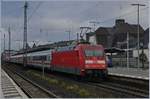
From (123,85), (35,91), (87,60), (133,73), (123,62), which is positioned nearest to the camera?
(35,91)

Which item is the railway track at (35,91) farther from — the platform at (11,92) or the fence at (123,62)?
the fence at (123,62)

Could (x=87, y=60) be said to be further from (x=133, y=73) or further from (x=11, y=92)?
(x=133, y=73)

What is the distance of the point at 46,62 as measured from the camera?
42.2m

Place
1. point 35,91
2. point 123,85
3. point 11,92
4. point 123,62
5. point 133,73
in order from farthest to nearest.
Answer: point 123,62 → point 133,73 → point 123,85 → point 35,91 → point 11,92

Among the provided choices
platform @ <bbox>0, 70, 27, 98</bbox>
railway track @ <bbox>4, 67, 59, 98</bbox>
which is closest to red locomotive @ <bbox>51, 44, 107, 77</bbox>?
railway track @ <bbox>4, 67, 59, 98</bbox>

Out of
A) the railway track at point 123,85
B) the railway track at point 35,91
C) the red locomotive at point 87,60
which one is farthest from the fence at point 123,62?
the railway track at point 35,91

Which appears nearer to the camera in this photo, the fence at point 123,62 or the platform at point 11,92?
the platform at point 11,92

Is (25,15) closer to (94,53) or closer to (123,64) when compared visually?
(123,64)

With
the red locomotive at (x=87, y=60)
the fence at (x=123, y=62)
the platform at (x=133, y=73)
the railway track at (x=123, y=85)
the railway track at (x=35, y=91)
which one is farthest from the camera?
the fence at (x=123, y=62)

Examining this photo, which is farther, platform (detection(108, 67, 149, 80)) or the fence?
the fence

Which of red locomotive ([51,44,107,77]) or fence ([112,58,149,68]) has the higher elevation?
red locomotive ([51,44,107,77])

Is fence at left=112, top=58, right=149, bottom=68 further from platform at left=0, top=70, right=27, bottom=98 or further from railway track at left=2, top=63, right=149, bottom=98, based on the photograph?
platform at left=0, top=70, right=27, bottom=98

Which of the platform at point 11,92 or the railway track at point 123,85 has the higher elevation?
the railway track at point 123,85

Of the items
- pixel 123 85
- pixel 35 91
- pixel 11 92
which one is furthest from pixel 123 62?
pixel 11 92
